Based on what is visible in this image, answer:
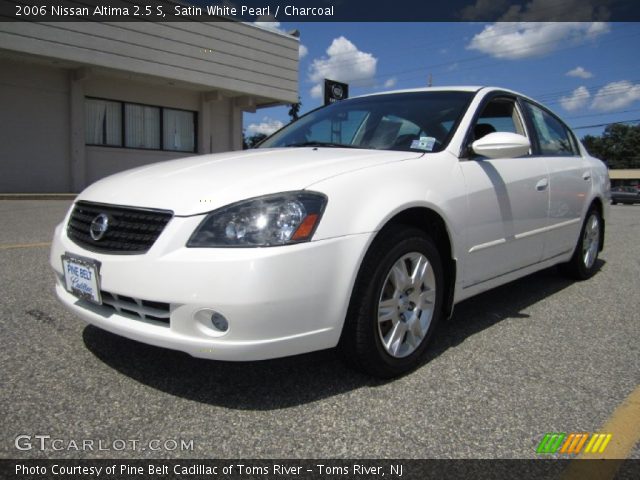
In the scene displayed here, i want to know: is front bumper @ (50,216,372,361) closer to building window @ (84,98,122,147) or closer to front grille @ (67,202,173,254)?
front grille @ (67,202,173,254)

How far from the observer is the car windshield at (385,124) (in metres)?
2.92

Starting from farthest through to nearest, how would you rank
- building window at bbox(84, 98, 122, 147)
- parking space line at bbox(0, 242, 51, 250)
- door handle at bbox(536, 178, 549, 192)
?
building window at bbox(84, 98, 122, 147) < parking space line at bbox(0, 242, 51, 250) < door handle at bbox(536, 178, 549, 192)

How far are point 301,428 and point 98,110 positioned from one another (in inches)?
540

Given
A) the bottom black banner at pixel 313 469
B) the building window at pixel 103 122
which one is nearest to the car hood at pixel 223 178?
the bottom black banner at pixel 313 469

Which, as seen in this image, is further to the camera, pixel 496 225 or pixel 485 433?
pixel 496 225

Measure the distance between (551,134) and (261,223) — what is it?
121 inches

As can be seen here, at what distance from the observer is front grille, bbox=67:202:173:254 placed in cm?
207

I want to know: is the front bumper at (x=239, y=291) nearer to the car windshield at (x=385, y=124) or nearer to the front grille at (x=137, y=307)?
the front grille at (x=137, y=307)

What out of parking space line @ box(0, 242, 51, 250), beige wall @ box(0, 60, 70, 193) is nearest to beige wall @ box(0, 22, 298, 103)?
beige wall @ box(0, 60, 70, 193)

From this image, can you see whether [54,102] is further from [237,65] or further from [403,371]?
[403,371]

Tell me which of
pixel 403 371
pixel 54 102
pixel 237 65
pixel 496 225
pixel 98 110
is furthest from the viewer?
pixel 237 65

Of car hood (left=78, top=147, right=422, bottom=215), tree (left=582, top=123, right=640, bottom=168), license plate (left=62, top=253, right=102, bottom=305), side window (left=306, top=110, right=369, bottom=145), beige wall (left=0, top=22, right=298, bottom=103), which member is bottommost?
license plate (left=62, top=253, right=102, bottom=305)

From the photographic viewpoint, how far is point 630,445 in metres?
1.89

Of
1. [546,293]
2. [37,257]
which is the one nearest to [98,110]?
[37,257]
